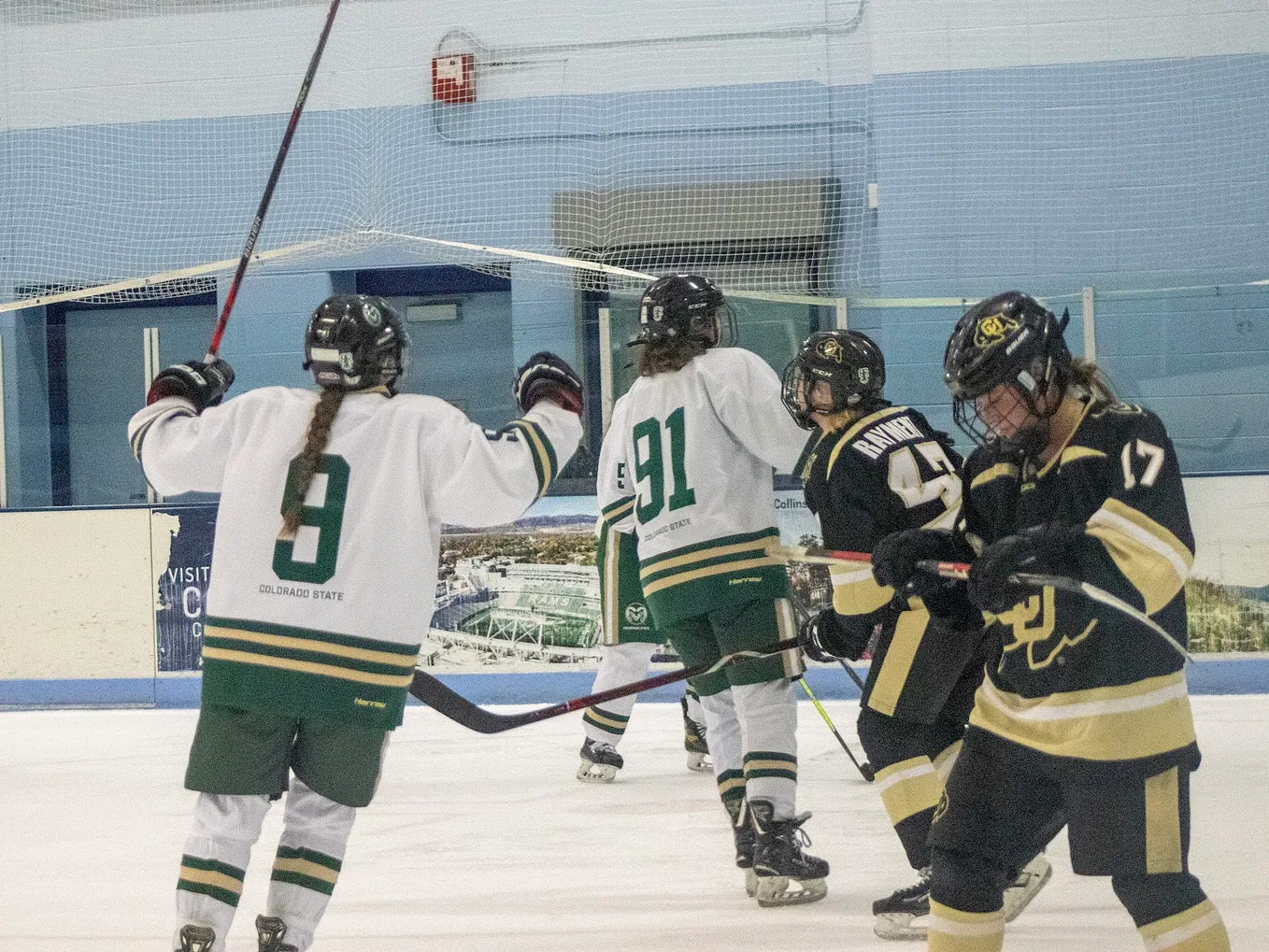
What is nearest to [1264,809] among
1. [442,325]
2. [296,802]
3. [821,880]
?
[821,880]

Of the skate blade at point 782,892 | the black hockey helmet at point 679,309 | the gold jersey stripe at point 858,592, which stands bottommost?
the skate blade at point 782,892

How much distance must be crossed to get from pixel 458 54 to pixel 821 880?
498cm

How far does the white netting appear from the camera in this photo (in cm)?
643

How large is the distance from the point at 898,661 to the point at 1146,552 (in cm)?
96

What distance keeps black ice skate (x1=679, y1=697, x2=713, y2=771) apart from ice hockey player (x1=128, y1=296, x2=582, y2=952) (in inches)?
94.0

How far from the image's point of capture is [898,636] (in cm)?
251

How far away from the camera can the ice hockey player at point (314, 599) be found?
6.94 ft

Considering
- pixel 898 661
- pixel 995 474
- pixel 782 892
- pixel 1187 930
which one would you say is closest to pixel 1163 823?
pixel 1187 930

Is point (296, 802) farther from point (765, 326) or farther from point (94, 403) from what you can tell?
point (94, 403)

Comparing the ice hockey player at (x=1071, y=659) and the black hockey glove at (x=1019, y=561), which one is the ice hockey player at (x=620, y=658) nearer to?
the ice hockey player at (x=1071, y=659)

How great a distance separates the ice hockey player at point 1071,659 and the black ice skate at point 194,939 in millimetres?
1055

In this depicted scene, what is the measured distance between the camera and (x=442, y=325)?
23.0ft

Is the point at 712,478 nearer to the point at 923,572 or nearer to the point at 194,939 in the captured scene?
the point at 923,572

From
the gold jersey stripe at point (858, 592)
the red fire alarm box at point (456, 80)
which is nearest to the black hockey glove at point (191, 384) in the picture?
the gold jersey stripe at point (858, 592)
